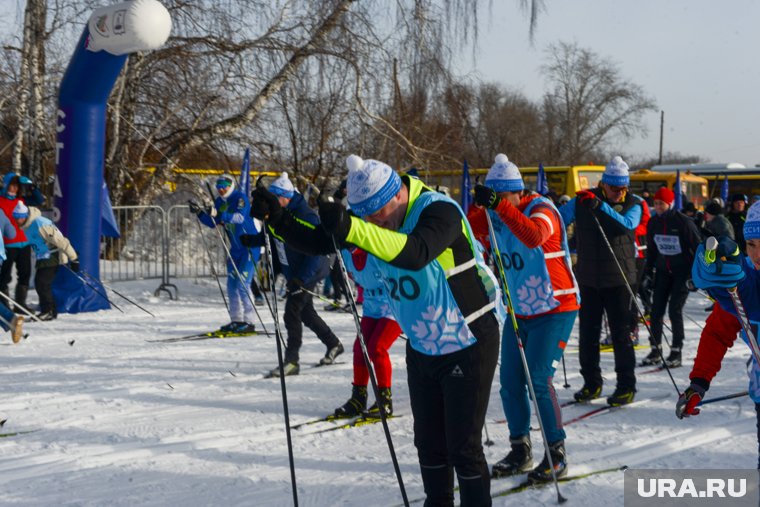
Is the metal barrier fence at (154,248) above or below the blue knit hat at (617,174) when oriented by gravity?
below

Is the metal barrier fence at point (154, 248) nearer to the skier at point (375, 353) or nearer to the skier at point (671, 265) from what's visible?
the skier at point (671, 265)


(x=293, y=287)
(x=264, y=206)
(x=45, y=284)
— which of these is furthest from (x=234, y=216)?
(x=264, y=206)

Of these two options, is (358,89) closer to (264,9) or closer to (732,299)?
(264,9)

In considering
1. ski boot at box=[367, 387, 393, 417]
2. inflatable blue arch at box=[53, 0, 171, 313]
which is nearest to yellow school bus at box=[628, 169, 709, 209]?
inflatable blue arch at box=[53, 0, 171, 313]

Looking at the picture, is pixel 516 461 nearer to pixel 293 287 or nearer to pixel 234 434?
pixel 234 434

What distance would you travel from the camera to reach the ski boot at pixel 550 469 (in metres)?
4.57

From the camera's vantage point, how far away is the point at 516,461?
15.6 ft

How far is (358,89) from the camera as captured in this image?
590 inches

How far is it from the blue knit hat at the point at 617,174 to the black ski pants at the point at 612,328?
2.64 ft

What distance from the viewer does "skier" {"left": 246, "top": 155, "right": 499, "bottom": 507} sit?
3324mm

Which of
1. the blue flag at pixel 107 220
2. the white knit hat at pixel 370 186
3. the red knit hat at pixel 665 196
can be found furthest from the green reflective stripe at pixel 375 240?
the blue flag at pixel 107 220

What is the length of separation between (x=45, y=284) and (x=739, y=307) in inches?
372

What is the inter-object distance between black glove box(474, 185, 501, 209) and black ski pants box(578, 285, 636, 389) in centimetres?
238

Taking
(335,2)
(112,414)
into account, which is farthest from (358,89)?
(112,414)
